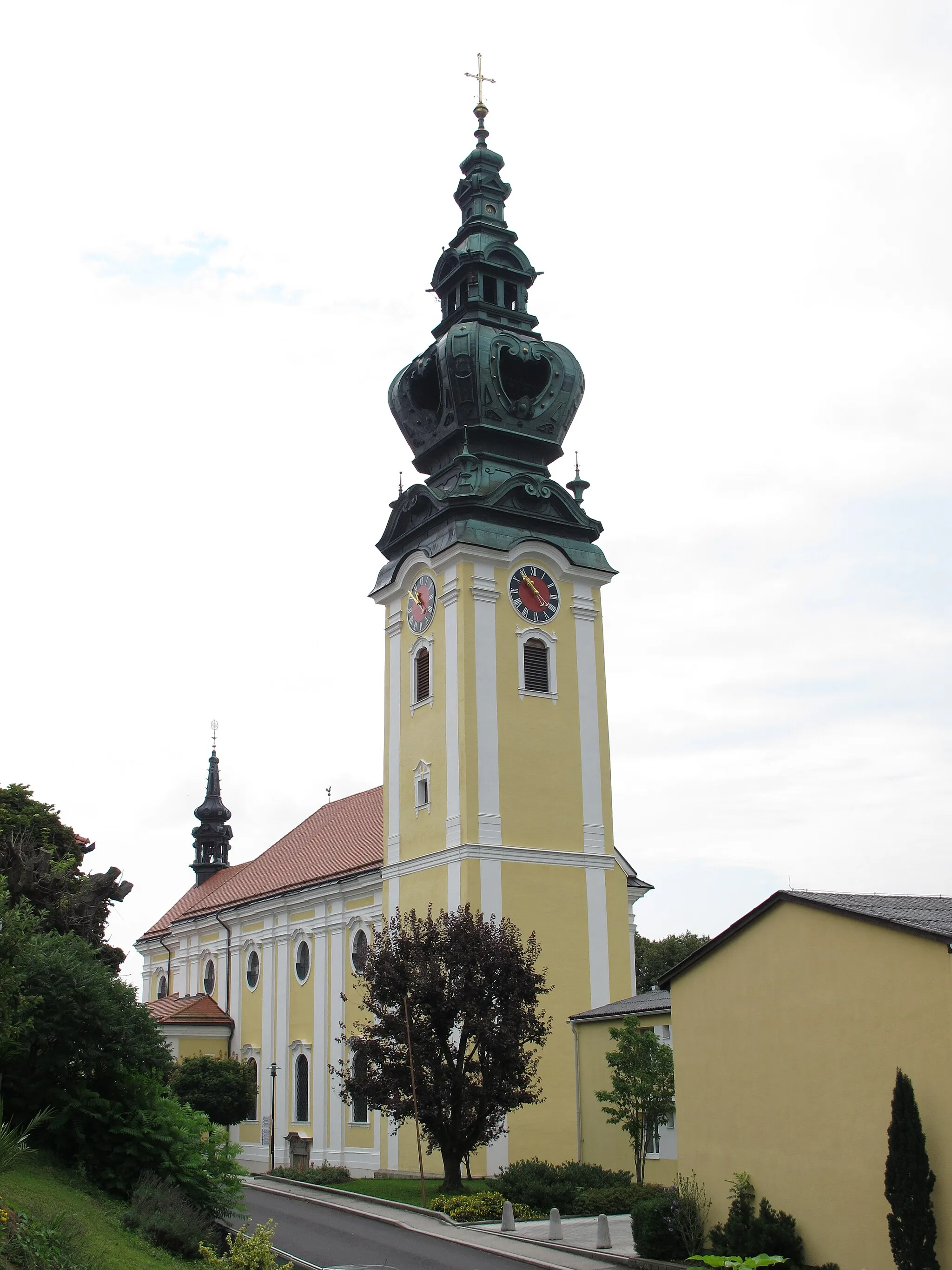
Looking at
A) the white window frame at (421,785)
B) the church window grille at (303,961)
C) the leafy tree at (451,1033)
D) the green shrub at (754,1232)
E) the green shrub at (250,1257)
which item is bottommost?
the green shrub at (754,1232)

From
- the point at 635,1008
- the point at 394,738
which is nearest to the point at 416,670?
the point at 394,738

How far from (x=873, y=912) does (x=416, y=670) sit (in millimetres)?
22516

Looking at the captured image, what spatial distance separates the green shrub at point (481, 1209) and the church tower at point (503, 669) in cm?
661

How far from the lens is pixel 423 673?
1538 inches

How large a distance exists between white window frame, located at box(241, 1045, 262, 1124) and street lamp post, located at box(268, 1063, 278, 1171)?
0.77 m

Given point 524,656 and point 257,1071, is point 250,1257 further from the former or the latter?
point 257,1071

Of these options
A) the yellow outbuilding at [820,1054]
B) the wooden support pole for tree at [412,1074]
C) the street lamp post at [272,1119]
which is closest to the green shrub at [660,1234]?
the yellow outbuilding at [820,1054]

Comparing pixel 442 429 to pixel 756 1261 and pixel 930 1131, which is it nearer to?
pixel 930 1131

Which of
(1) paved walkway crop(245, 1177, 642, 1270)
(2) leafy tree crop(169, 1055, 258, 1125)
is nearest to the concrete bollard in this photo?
(1) paved walkway crop(245, 1177, 642, 1270)

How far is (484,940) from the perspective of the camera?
94.1 feet

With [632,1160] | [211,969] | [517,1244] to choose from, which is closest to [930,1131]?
[517,1244]

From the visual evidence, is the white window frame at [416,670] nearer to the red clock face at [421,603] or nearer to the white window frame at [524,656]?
the red clock face at [421,603]

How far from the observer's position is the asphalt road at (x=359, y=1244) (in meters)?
19.9

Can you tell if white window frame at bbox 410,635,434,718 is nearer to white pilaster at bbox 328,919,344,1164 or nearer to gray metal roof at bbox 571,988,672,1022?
white pilaster at bbox 328,919,344,1164
